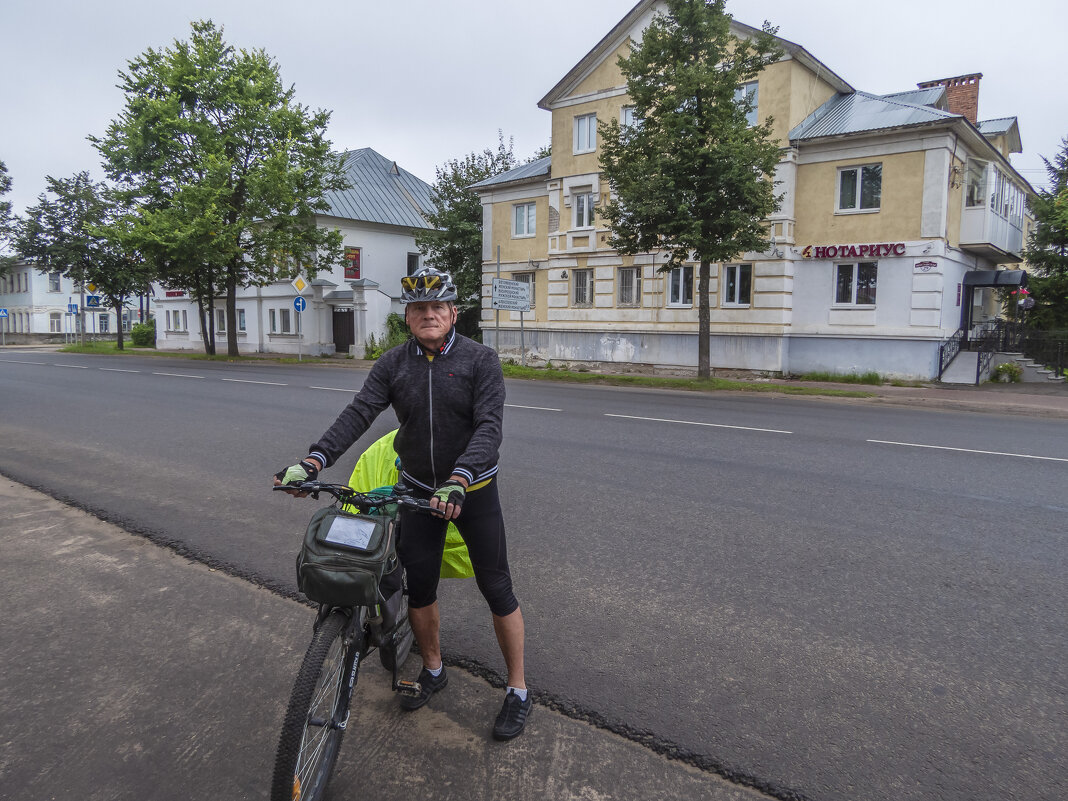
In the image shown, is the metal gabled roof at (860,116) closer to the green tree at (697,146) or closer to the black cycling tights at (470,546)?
the green tree at (697,146)

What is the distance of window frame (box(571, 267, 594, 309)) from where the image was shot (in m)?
28.0

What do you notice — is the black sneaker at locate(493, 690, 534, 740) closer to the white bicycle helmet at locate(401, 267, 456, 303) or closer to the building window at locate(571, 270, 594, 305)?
the white bicycle helmet at locate(401, 267, 456, 303)

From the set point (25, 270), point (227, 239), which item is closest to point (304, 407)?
point (227, 239)

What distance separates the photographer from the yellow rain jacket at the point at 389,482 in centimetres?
336

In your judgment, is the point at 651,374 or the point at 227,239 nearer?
the point at 651,374

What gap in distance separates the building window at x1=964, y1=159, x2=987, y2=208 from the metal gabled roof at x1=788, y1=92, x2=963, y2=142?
209cm

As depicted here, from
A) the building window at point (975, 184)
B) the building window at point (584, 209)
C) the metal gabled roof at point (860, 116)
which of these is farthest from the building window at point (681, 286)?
the building window at point (975, 184)

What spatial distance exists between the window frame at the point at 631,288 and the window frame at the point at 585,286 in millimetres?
1218

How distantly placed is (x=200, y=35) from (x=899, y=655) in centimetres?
3550

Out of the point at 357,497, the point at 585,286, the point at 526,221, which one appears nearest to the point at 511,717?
the point at 357,497

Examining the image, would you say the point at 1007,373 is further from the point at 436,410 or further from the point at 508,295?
the point at 436,410

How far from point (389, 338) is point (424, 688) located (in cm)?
3252

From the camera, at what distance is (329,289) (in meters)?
36.6

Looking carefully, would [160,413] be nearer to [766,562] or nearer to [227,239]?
[766,562]
